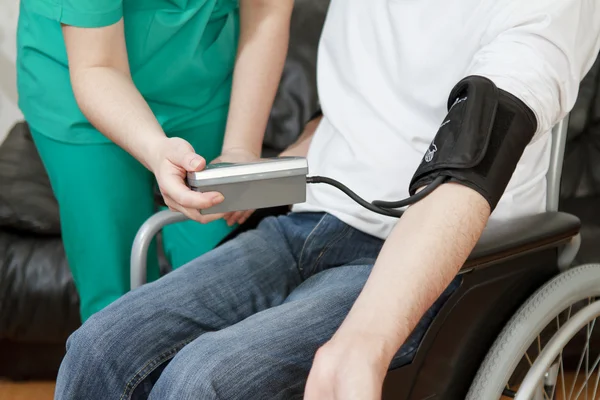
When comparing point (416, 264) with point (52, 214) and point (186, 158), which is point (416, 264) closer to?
point (186, 158)

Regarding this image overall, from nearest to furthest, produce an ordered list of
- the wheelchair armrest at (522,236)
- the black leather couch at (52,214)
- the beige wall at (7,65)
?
the wheelchair armrest at (522,236)
the black leather couch at (52,214)
the beige wall at (7,65)

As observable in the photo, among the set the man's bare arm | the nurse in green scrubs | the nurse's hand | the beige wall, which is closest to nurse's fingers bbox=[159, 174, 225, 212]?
the nurse's hand

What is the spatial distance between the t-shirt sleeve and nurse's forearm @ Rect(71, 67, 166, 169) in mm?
66

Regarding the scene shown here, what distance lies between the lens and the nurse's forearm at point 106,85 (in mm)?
1000

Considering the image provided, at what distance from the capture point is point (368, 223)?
3.30 feet

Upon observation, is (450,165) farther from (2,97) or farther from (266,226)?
(2,97)

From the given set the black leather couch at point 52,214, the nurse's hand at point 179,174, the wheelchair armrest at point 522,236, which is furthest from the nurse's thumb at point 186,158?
the black leather couch at point 52,214

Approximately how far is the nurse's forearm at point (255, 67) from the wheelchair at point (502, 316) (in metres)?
0.46

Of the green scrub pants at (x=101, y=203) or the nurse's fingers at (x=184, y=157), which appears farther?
the green scrub pants at (x=101, y=203)

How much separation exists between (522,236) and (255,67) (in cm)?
54

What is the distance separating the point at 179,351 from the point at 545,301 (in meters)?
0.44

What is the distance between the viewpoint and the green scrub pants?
3.65ft

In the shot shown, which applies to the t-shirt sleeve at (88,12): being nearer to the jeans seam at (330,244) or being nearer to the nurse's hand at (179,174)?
the nurse's hand at (179,174)

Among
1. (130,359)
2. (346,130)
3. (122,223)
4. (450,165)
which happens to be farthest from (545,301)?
(122,223)
